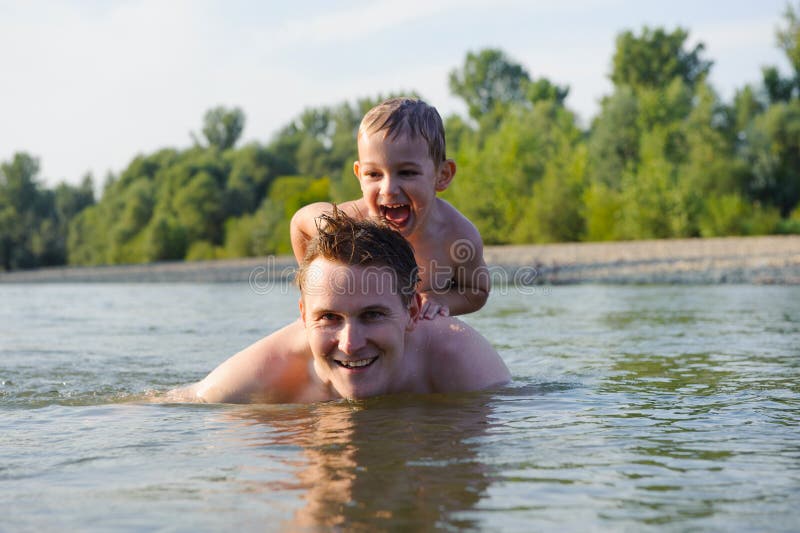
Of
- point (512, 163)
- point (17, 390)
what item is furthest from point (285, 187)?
point (17, 390)

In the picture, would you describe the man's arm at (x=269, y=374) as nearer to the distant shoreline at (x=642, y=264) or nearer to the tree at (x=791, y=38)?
the distant shoreline at (x=642, y=264)

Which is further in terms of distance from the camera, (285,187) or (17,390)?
(285,187)

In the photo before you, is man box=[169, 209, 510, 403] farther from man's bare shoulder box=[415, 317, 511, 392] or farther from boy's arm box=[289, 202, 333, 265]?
boy's arm box=[289, 202, 333, 265]

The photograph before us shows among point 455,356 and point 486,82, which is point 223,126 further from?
point 455,356

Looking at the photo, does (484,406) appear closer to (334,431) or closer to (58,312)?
(334,431)

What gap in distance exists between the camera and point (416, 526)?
274 cm

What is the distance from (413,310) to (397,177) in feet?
2.58

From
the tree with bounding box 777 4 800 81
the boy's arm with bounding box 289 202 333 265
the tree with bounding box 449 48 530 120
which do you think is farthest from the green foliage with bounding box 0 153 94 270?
the boy's arm with bounding box 289 202 333 265

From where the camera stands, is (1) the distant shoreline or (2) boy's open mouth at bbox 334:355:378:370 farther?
(1) the distant shoreline

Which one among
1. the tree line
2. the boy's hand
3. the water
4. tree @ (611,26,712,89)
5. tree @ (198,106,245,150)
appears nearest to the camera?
the water

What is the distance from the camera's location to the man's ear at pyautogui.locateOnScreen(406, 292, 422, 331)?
15.5 feet

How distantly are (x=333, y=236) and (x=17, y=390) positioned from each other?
300cm

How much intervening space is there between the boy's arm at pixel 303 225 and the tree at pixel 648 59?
53.7 metres

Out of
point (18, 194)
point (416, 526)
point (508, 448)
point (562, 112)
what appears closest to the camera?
point (416, 526)
